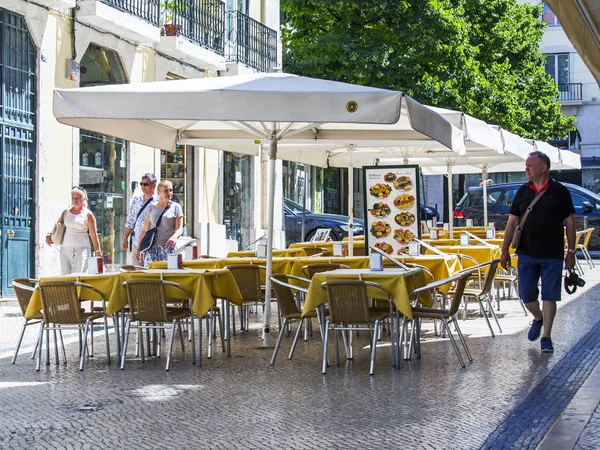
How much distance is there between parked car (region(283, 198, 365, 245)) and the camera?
93.5 feet

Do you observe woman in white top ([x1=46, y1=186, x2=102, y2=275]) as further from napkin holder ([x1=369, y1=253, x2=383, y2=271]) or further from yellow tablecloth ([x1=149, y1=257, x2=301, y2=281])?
napkin holder ([x1=369, y1=253, x2=383, y2=271])

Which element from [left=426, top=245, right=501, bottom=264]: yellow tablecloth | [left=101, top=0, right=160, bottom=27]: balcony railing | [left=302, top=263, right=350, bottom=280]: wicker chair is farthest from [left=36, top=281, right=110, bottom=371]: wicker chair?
[left=101, top=0, right=160, bottom=27]: balcony railing

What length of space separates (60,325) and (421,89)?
68.9ft

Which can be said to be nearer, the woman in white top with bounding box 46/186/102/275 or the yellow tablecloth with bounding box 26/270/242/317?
the yellow tablecloth with bounding box 26/270/242/317

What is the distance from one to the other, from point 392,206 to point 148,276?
532 cm

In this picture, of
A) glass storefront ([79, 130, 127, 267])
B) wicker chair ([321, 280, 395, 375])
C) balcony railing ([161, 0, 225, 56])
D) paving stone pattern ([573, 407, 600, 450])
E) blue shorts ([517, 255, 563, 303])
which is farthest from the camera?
balcony railing ([161, 0, 225, 56])

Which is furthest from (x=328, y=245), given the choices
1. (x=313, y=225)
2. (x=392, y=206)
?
(x=313, y=225)

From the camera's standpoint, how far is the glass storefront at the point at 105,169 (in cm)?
1922

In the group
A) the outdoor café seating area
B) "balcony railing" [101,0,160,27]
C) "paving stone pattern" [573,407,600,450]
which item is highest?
"balcony railing" [101,0,160,27]

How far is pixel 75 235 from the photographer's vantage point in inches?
557

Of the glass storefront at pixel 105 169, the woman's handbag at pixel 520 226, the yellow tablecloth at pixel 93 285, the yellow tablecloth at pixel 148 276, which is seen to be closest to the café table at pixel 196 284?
the yellow tablecloth at pixel 148 276

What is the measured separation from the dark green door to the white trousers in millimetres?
2471

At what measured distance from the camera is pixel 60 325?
413 inches

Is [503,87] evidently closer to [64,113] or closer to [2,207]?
[2,207]
